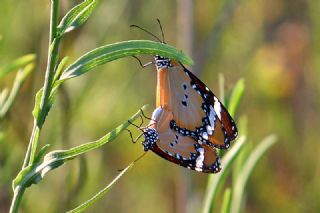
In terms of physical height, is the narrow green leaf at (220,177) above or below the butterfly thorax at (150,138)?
below

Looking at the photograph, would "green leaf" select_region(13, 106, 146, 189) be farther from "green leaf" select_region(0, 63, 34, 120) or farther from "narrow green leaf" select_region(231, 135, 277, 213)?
"narrow green leaf" select_region(231, 135, 277, 213)

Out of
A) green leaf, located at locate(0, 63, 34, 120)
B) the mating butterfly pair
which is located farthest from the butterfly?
green leaf, located at locate(0, 63, 34, 120)

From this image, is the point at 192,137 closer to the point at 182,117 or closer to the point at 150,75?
the point at 182,117

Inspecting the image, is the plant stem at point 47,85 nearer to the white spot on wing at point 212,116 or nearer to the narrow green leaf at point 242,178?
the narrow green leaf at point 242,178

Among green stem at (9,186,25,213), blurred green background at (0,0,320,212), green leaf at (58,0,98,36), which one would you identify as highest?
green leaf at (58,0,98,36)

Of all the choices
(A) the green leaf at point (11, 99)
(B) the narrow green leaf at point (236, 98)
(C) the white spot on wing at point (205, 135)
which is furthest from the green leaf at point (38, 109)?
(C) the white spot on wing at point (205, 135)

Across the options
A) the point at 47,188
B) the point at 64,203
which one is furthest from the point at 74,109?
the point at 47,188

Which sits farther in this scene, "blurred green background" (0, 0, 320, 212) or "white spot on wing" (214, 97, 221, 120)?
"blurred green background" (0, 0, 320, 212)
